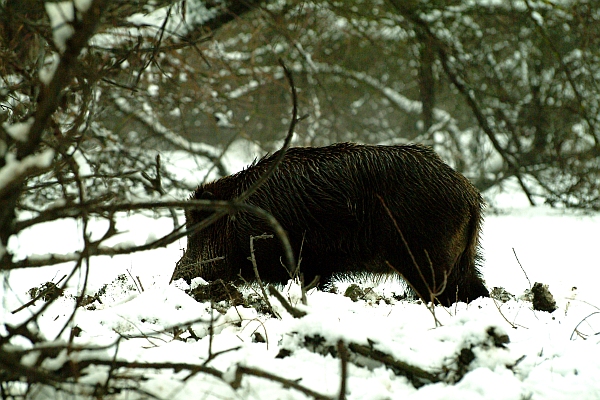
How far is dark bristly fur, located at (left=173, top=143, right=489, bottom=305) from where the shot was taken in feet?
13.9

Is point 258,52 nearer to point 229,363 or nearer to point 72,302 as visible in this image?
point 72,302

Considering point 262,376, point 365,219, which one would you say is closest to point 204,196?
point 365,219

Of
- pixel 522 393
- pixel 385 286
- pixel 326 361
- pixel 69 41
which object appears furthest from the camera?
pixel 385 286

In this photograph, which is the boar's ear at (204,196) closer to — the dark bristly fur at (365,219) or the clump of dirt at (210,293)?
the dark bristly fur at (365,219)

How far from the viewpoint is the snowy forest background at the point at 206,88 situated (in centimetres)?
195

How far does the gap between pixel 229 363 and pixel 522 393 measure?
1.12 m

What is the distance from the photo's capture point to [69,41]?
1.67 m

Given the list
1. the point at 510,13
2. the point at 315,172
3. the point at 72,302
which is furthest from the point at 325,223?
the point at 510,13

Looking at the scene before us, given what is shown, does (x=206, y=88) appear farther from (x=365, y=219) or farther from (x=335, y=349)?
(x=335, y=349)

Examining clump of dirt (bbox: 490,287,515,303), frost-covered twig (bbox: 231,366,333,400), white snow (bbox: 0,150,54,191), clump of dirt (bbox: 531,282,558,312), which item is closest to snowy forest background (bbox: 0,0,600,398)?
white snow (bbox: 0,150,54,191)

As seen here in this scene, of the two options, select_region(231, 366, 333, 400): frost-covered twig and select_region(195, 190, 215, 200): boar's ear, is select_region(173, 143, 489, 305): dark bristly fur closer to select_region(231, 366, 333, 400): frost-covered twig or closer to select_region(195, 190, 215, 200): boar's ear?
select_region(195, 190, 215, 200): boar's ear

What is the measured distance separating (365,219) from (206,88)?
3.58m

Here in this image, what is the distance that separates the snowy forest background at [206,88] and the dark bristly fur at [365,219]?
55 centimetres

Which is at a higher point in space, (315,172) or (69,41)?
(315,172)
